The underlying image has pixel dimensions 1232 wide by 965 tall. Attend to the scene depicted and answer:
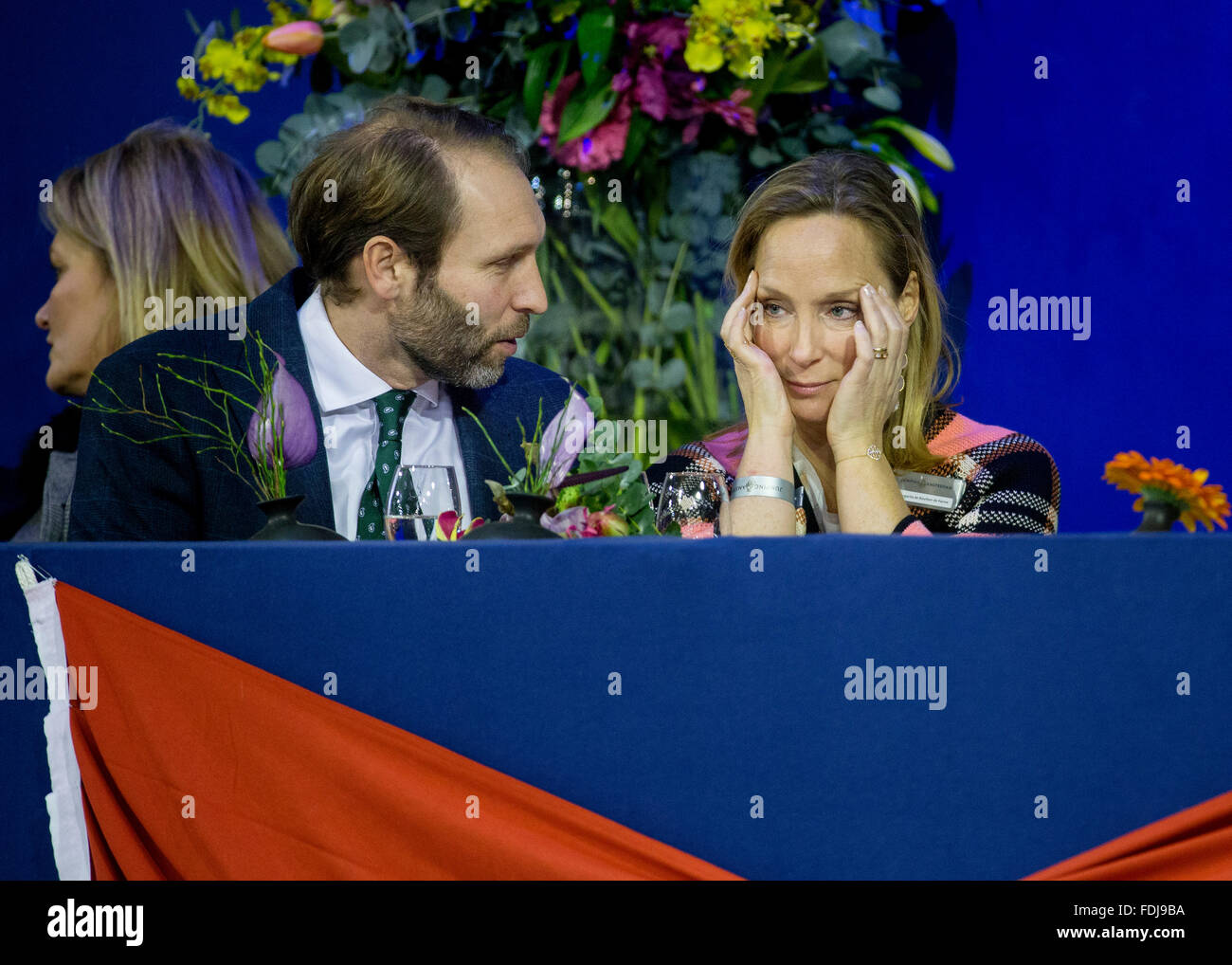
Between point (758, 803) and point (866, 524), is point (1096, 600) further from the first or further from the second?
point (866, 524)

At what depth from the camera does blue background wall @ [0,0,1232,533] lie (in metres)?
2.66

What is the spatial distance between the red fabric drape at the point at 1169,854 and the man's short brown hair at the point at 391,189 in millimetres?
1592

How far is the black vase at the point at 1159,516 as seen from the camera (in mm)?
1534

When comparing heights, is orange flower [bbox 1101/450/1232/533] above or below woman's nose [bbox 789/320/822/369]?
below

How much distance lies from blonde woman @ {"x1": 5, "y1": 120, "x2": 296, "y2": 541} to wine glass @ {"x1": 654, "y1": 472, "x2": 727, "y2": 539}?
47.3 inches

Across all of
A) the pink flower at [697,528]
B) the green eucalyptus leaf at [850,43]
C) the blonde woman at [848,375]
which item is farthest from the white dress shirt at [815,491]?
the green eucalyptus leaf at [850,43]

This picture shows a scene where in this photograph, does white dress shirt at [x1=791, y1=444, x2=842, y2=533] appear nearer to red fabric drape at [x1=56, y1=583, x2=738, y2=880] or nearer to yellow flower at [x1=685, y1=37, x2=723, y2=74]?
yellow flower at [x1=685, y1=37, x2=723, y2=74]

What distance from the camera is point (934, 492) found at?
2.15m

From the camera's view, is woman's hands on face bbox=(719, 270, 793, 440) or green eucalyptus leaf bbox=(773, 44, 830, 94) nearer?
woman's hands on face bbox=(719, 270, 793, 440)

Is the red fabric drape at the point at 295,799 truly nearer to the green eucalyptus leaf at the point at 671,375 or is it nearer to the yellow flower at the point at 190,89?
the green eucalyptus leaf at the point at 671,375

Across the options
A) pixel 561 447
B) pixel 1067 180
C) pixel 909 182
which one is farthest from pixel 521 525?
pixel 1067 180

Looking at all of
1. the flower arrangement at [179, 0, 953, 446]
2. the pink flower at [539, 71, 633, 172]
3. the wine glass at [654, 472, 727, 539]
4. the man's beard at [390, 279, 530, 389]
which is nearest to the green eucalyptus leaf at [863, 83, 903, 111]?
the flower arrangement at [179, 0, 953, 446]

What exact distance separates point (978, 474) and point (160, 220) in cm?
167

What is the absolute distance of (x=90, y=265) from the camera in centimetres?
262
